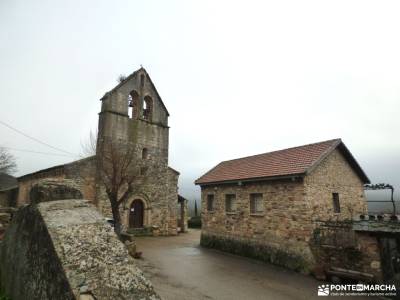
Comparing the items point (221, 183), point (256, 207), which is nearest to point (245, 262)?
point (256, 207)

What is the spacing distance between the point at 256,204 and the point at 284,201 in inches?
75.7

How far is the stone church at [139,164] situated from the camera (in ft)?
60.9

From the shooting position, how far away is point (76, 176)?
704 inches

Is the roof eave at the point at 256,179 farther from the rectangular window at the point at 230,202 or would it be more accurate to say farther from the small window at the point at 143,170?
the small window at the point at 143,170

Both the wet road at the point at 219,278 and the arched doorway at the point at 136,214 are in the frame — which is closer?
the wet road at the point at 219,278

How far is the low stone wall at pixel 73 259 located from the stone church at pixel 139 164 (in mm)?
16068

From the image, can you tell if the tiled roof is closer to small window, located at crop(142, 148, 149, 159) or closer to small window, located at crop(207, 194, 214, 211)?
small window, located at crop(207, 194, 214, 211)

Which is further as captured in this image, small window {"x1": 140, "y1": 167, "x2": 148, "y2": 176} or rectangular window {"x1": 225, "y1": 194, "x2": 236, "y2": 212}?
small window {"x1": 140, "y1": 167, "x2": 148, "y2": 176}

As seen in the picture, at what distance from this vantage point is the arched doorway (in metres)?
20.3

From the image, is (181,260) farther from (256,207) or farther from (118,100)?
(118,100)

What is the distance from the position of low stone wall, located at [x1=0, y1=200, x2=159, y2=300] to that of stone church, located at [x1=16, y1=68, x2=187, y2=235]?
16068 millimetres

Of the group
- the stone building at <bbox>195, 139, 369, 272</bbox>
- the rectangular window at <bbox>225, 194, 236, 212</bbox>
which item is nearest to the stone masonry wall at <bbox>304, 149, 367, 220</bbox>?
the stone building at <bbox>195, 139, 369, 272</bbox>

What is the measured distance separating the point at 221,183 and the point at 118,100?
10.4m

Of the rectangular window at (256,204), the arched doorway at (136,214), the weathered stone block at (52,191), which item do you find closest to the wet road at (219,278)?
the rectangular window at (256,204)
